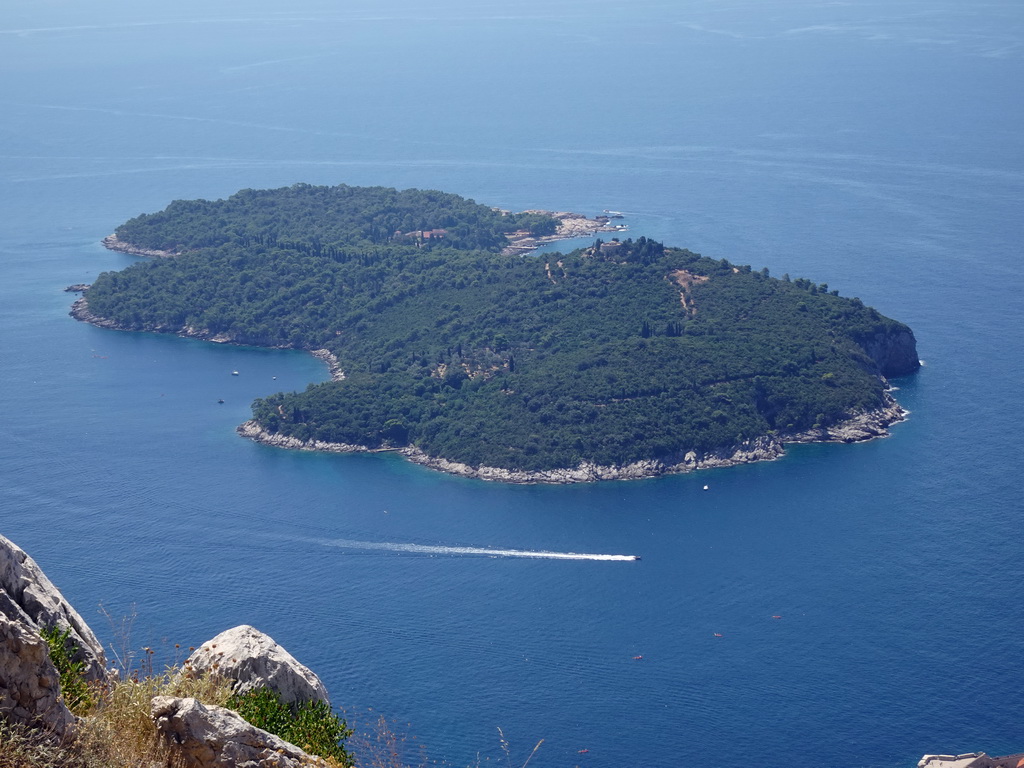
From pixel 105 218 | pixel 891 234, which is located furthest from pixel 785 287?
pixel 105 218

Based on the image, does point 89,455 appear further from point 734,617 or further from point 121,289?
point 734,617

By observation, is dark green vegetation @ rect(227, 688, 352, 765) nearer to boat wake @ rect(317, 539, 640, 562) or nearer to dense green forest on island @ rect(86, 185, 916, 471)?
boat wake @ rect(317, 539, 640, 562)

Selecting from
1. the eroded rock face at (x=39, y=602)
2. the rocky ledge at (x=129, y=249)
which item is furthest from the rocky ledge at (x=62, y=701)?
the rocky ledge at (x=129, y=249)

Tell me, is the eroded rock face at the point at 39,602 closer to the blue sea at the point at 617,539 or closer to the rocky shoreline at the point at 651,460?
the blue sea at the point at 617,539

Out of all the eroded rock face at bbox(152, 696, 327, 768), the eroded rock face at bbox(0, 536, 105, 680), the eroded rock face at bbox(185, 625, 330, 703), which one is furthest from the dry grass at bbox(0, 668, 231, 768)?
the eroded rock face at bbox(185, 625, 330, 703)

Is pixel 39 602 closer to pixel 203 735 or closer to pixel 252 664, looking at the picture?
pixel 203 735
